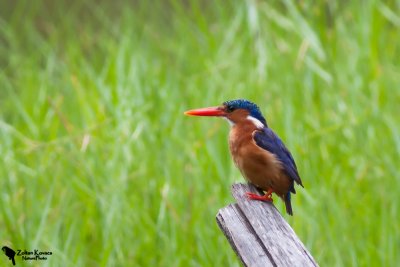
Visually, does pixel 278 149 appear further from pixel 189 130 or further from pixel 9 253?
pixel 189 130

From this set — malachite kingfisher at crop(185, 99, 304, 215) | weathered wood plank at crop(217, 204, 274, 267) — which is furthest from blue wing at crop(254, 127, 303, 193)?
weathered wood plank at crop(217, 204, 274, 267)

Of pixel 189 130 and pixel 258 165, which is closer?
pixel 258 165

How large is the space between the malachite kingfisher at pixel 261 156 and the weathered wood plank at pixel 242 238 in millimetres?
460

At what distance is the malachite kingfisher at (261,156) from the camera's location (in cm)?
300

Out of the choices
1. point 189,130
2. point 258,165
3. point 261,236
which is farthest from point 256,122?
point 189,130

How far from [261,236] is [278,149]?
734 millimetres

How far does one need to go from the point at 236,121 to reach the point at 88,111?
2191mm

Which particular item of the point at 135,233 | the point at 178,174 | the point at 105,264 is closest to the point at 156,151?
the point at 178,174

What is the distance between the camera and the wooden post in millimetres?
2244

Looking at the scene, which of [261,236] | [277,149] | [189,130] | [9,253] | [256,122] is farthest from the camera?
[189,130]

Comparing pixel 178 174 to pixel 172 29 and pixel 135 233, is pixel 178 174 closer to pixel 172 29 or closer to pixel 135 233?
pixel 135 233

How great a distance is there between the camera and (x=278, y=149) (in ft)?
9.94

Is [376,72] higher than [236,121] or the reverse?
higher

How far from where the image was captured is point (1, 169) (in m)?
4.45
